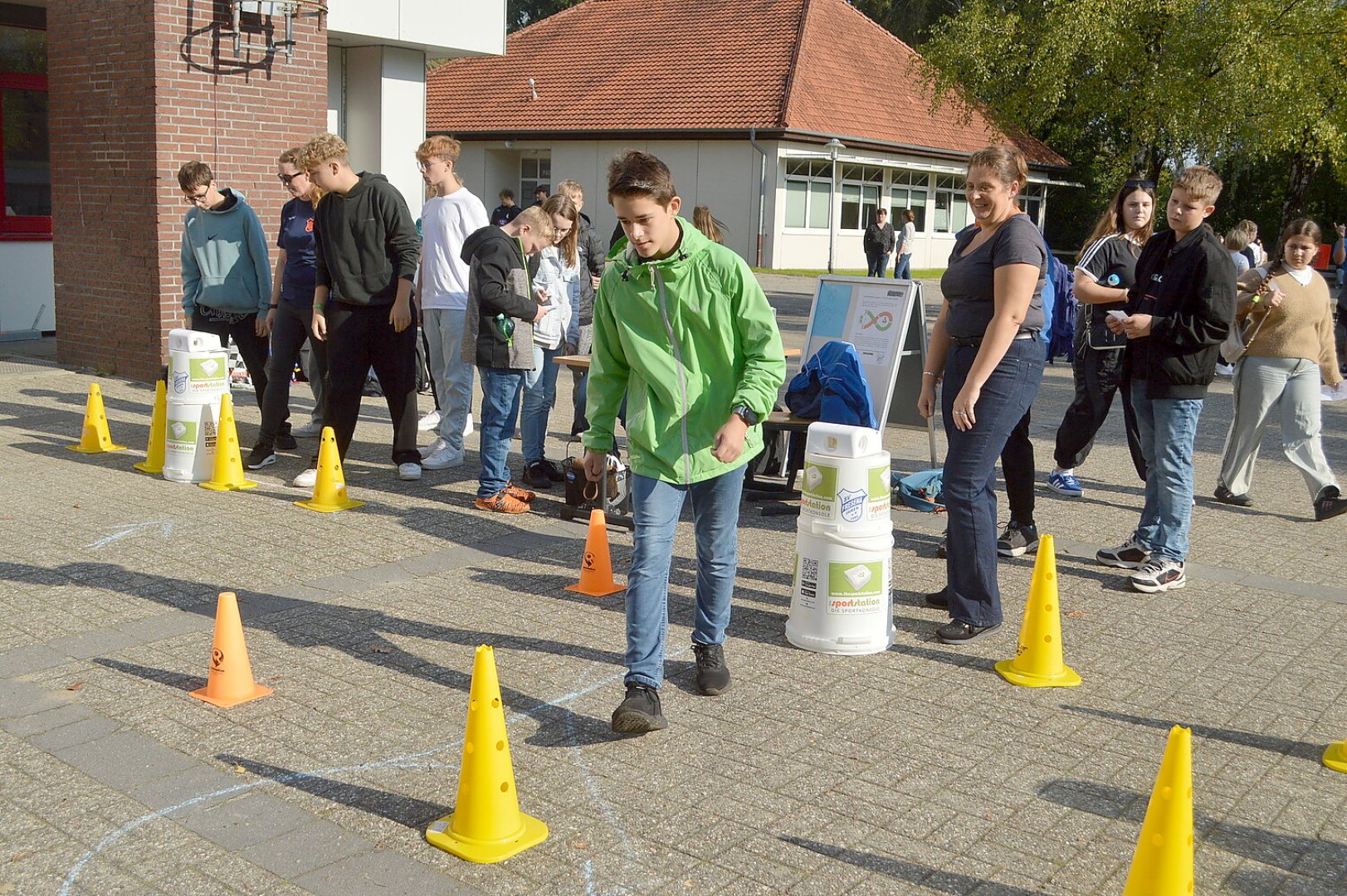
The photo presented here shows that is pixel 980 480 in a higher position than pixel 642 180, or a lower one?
lower

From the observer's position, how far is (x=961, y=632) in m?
5.62

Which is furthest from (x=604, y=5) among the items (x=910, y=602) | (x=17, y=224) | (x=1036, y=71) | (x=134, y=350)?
(x=910, y=602)

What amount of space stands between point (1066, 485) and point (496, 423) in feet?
13.5

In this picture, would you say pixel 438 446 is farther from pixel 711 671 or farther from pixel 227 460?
pixel 711 671

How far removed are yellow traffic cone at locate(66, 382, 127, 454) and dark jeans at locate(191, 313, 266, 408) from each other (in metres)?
0.87

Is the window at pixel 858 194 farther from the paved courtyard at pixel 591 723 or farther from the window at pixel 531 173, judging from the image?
the paved courtyard at pixel 591 723

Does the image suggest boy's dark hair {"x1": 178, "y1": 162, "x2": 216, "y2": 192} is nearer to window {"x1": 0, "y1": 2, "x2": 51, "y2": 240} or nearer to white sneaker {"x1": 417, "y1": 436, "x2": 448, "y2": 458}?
white sneaker {"x1": 417, "y1": 436, "x2": 448, "y2": 458}

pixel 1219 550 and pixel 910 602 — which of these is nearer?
pixel 910 602

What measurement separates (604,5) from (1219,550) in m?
38.1

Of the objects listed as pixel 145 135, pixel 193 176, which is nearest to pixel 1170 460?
pixel 193 176

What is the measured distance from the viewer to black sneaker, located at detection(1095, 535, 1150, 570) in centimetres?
700

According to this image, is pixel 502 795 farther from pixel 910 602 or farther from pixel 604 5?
pixel 604 5

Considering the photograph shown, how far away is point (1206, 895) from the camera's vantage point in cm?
353

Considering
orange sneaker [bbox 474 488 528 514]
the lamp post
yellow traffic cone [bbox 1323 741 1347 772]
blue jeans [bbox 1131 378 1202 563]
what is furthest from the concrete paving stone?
the lamp post
